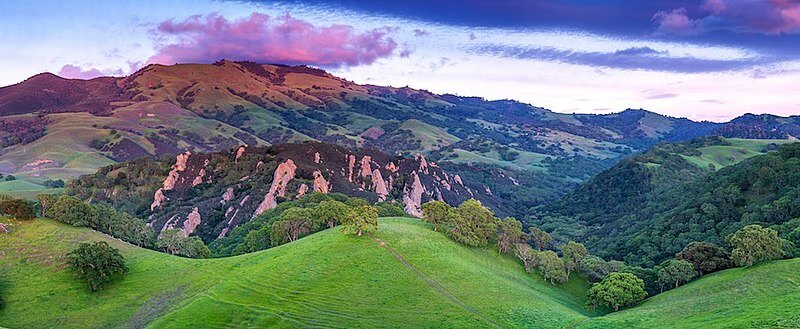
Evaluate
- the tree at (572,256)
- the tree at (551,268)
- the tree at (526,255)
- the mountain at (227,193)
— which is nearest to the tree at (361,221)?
the tree at (526,255)

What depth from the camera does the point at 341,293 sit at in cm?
6969

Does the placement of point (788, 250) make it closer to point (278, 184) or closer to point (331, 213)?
point (331, 213)

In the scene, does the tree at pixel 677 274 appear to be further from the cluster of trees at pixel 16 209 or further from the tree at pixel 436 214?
the cluster of trees at pixel 16 209

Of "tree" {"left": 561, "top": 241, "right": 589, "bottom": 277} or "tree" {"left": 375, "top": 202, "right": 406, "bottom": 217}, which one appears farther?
"tree" {"left": 375, "top": 202, "right": 406, "bottom": 217}

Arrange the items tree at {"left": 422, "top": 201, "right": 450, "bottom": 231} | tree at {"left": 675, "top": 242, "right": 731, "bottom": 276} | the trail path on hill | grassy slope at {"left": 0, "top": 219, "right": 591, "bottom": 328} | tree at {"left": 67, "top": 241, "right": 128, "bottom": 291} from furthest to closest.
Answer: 1. tree at {"left": 422, "top": 201, "right": 450, "bottom": 231}
2. tree at {"left": 675, "top": 242, "right": 731, "bottom": 276}
3. tree at {"left": 67, "top": 241, "right": 128, "bottom": 291}
4. the trail path on hill
5. grassy slope at {"left": 0, "top": 219, "right": 591, "bottom": 328}

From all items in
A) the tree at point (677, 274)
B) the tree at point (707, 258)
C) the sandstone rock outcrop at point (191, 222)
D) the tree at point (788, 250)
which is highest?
the tree at point (788, 250)

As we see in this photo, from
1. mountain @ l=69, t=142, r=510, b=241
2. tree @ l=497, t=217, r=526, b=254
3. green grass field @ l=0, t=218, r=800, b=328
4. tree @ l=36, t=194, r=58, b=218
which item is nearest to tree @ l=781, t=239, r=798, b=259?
green grass field @ l=0, t=218, r=800, b=328

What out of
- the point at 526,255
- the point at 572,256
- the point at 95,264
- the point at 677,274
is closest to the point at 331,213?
the point at 526,255

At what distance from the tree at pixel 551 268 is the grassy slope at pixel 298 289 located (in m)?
2.50

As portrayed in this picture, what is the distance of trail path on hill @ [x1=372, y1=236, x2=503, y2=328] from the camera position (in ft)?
215

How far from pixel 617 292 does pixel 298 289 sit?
49.9m

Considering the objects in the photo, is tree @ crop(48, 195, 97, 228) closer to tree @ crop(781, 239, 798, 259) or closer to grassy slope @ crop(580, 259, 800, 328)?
grassy slope @ crop(580, 259, 800, 328)

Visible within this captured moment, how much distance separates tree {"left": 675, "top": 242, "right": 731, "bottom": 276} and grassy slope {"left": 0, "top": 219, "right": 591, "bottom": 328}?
20.1 m

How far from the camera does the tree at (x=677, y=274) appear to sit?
83062 millimetres
